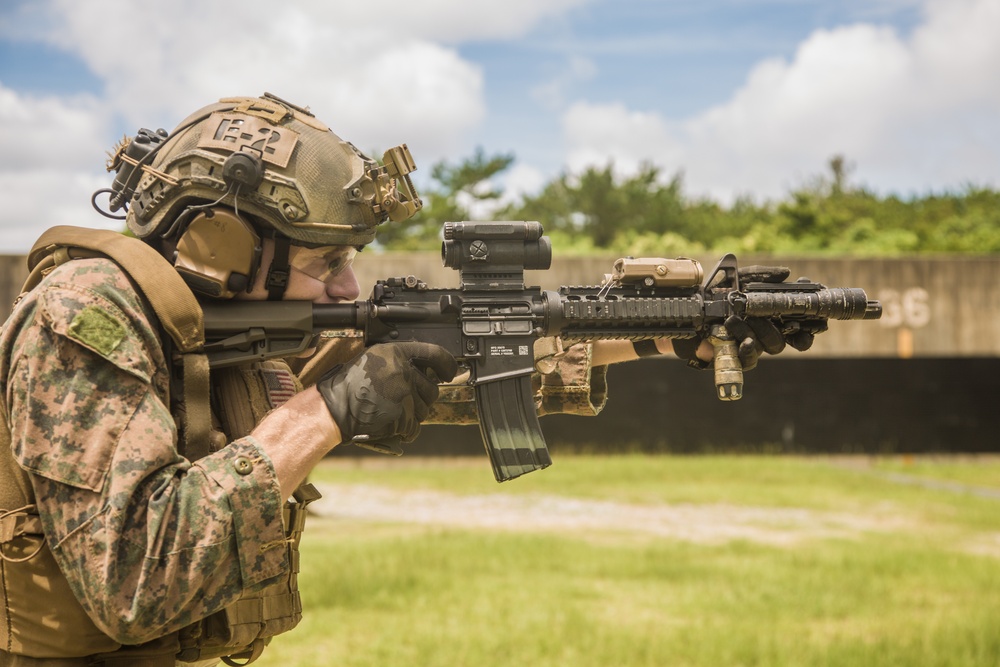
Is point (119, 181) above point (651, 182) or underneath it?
underneath

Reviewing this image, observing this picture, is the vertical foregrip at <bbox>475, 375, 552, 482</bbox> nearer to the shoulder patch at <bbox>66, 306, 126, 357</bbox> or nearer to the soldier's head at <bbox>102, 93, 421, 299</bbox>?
the soldier's head at <bbox>102, 93, 421, 299</bbox>

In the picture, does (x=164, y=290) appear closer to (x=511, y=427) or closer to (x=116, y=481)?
(x=116, y=481)

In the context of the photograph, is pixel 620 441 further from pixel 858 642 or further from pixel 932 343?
pixel 858 642

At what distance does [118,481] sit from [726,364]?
6.80 feet

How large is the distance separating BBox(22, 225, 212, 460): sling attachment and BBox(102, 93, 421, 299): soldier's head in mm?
200

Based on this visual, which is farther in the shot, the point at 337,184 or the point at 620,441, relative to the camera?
the point at 620,441

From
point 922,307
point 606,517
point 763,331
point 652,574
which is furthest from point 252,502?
point 922,307

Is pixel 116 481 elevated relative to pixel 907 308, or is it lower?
lower

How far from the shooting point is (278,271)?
298 centimetres

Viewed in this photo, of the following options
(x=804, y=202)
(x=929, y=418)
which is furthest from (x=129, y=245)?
(x=804, y=202)

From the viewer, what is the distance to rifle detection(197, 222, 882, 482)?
2.96 metres

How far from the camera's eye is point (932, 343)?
19.3 m

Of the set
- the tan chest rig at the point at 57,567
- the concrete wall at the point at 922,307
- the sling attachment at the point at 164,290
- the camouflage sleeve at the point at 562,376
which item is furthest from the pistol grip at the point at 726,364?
the concrete wall at the point at 922,307

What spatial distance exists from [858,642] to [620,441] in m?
14.1
